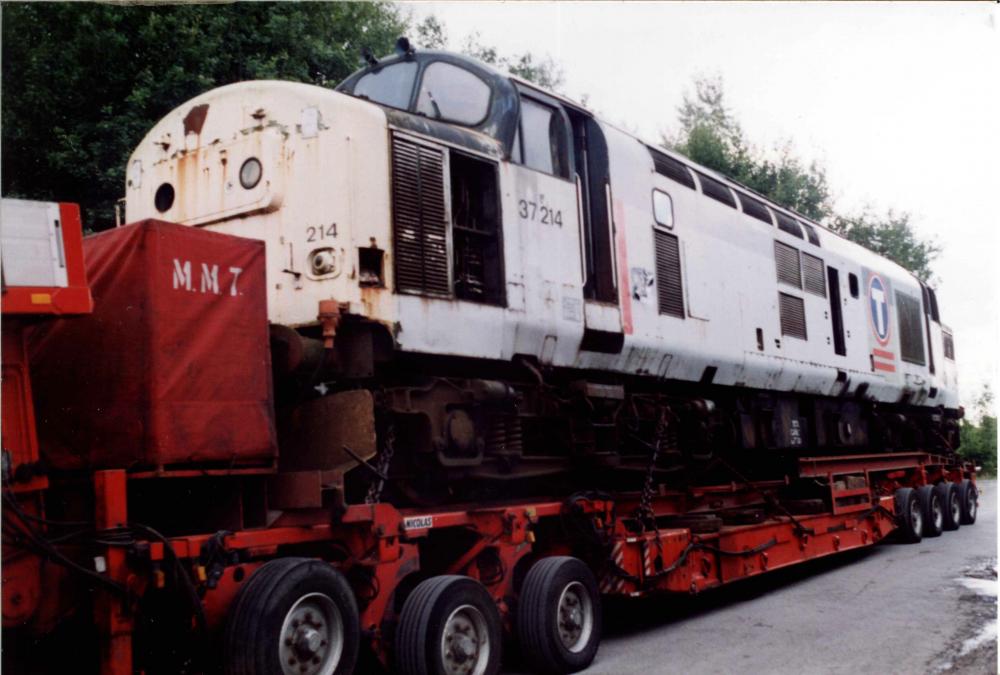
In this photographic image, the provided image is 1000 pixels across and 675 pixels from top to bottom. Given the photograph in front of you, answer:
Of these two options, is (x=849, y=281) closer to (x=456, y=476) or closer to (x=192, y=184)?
(x=456, y=476)

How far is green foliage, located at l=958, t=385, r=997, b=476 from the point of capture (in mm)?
20062

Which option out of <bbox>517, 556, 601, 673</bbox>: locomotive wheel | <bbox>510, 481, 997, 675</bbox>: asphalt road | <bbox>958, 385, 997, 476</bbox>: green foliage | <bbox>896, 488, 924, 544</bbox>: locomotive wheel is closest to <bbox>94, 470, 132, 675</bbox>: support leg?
<bbox>517, 556, 601, 673</bbox>: locomotive wheel

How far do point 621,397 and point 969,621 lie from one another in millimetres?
3796

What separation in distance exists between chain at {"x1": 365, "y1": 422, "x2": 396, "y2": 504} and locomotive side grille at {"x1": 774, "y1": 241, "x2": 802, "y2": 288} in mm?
7084

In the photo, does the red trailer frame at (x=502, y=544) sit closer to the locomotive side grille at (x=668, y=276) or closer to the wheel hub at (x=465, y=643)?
the wheel hub at (x=465, y=643)

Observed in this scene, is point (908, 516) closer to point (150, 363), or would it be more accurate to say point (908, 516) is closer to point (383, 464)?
point (383, 464)

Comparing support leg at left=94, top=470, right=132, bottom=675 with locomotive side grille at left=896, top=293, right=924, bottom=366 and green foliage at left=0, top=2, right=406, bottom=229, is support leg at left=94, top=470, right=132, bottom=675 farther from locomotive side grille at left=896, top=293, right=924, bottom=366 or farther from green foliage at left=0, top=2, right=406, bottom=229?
locomotive side grille at left=896, top=293, right=924, bottom=366

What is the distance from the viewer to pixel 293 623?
5492mm

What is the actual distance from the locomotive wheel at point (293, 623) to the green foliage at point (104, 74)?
7633 mm

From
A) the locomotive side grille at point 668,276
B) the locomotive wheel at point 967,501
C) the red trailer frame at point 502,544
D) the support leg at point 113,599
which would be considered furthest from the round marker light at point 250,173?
the locomotive wheel at point 967,501

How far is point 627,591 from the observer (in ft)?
28.7

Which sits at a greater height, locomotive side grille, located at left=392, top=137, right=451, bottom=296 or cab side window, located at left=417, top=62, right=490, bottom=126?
cab side window, located at left=417, top=62, right=490, bottom=126

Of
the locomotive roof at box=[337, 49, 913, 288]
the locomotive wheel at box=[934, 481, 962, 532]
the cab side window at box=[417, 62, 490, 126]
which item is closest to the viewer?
the locomotive roof at box=[337, 49, 913, 288]

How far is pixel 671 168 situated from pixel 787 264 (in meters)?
Result: 3.15
